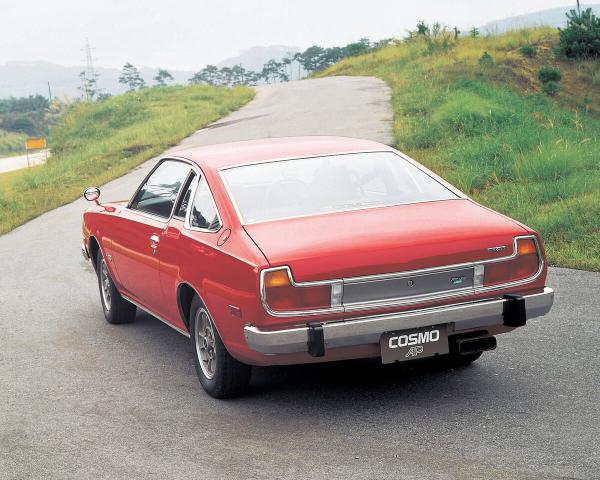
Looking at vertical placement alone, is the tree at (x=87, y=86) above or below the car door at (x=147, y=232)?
below

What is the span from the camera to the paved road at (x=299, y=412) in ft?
15.2

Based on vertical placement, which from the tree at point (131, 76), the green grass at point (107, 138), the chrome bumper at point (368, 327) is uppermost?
the chrome bumper at point (368, 327)

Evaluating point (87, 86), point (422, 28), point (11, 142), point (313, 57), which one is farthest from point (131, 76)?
point (422, 28)

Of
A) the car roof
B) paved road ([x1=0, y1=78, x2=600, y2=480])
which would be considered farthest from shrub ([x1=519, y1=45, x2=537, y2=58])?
the car roof

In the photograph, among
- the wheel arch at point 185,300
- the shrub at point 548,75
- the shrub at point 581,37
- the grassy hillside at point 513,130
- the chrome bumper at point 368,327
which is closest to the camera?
the chrome bumper at point 368,327

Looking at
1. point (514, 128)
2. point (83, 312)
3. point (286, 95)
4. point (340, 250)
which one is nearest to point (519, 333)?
point (340, 250)

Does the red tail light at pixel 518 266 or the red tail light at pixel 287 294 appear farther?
the red tail light at pixel 518 266

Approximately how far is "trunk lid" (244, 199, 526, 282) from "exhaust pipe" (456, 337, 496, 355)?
1.50 ft

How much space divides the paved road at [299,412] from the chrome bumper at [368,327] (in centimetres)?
47

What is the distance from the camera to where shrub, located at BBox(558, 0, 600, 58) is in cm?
3180

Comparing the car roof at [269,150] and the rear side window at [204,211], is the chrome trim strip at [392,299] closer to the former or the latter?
the rear side window at [204,211]

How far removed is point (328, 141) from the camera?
685 centimetres

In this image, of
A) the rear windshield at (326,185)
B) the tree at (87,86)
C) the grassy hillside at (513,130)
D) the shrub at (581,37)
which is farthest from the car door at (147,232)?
the tree at (87,86)

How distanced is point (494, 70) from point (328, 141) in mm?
21879
